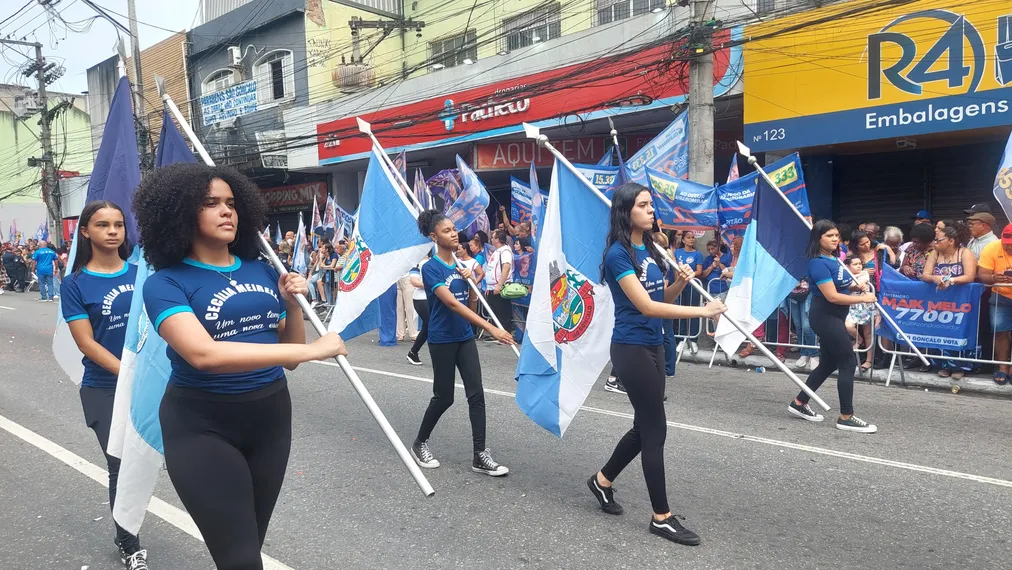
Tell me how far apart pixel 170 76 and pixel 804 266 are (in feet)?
89.0

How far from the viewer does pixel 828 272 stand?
6.08 meters

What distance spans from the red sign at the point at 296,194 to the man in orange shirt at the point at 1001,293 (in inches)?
752

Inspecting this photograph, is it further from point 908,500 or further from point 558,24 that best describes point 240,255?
point 558,24

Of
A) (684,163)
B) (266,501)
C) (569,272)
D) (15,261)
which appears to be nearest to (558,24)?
(684,163)

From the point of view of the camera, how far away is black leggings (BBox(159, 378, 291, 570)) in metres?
2.42

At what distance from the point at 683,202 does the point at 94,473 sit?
770 cm

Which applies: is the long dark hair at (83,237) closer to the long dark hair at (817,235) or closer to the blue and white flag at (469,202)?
the long dark hair at (817,235)

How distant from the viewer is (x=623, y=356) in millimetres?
4031

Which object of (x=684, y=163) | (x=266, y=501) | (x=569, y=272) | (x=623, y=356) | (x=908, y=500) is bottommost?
(x=908, y=500)

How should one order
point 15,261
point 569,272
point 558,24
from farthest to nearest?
point 15,261, point 558,24, point 569,272

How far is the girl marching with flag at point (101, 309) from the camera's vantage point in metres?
Answer: 3.75

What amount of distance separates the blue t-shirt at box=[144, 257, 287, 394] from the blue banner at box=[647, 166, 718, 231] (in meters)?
8.04

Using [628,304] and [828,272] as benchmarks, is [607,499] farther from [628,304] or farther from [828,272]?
[828,272]

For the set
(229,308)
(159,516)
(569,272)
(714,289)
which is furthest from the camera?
(714,289)
